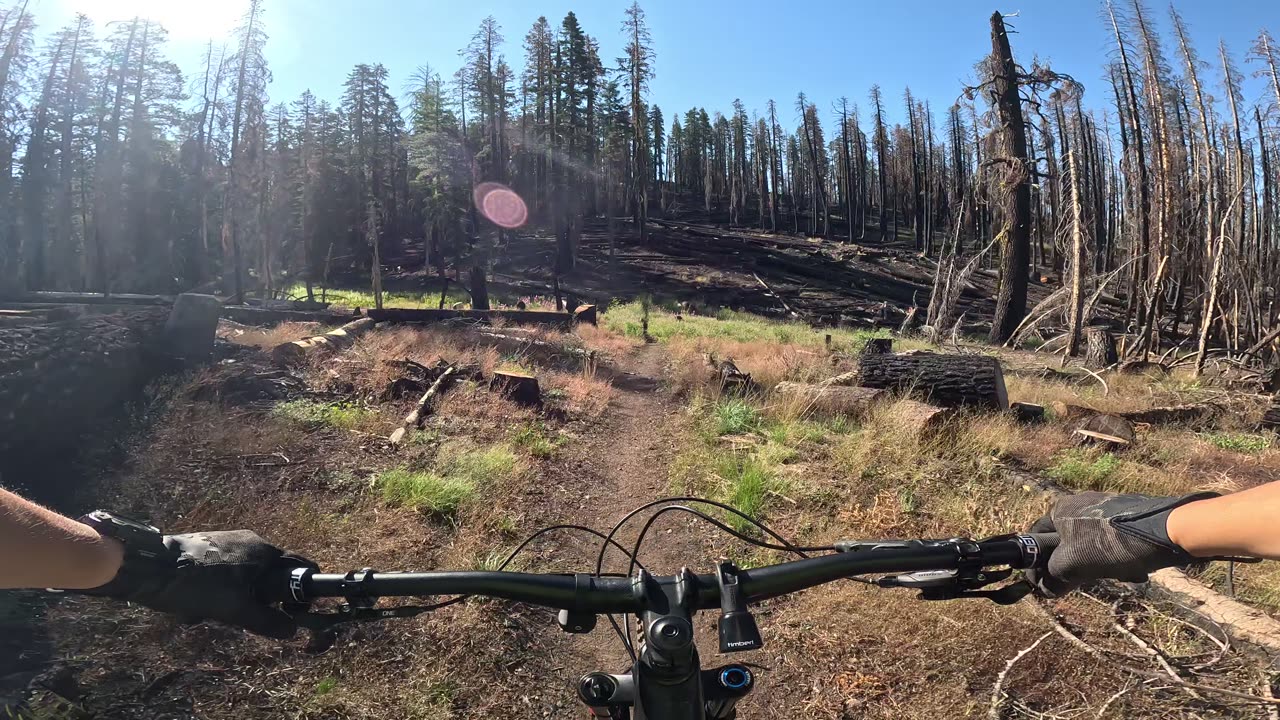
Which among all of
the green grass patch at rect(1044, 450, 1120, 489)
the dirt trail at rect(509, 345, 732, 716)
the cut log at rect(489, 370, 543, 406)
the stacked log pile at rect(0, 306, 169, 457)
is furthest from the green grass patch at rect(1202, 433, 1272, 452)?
the stacked log pile at rect(0, 306, 169, 457)

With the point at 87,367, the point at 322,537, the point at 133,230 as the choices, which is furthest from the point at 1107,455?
the point at 133,230

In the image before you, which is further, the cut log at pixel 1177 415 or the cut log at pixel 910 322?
the cut log at pixel 910 322

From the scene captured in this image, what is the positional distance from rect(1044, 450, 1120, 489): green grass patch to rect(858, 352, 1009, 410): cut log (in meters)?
1.87

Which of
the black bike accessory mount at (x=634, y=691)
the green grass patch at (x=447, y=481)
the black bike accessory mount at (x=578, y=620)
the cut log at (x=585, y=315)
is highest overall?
the cut log at (x=585, y=315)

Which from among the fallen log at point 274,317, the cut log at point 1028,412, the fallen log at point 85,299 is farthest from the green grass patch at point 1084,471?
the fallen log at point 85,299

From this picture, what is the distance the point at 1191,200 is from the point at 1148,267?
327cm

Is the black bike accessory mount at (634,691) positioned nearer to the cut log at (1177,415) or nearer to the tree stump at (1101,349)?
the cut log at (1177,415)

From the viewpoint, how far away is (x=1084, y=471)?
242 inches

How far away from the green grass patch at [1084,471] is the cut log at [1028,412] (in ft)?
6.02

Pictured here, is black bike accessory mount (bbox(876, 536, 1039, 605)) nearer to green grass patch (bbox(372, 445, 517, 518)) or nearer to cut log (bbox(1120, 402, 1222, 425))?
green grass patch (bbox(372, 445, 517, 518))

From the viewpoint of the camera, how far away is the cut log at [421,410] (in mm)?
7419

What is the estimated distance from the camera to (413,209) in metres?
49.2

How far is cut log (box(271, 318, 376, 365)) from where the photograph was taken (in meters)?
10.3

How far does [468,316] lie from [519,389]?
10.0m
